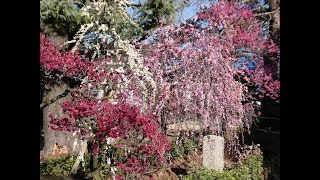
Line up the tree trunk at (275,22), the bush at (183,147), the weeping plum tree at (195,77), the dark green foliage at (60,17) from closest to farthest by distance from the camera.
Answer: the weeping plum tree at (195,77) < the dark green foliage at (60,17) < the bush at (183,147) < the tree trunk at (275,22)

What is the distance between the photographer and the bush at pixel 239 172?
559 centimetres

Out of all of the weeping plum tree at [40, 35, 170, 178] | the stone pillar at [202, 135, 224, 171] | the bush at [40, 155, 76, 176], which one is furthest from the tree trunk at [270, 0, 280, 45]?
the bush at [40, 155, 76, 176]

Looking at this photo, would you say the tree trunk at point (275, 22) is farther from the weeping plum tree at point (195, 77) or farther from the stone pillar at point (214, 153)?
the stone pillar at point (214, 153)

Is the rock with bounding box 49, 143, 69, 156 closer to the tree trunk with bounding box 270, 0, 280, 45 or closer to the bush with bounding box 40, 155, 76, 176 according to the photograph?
the bush with bounding box 40, 155, 76, 176

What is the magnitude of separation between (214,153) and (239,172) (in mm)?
538

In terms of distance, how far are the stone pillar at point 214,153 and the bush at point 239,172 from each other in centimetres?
20

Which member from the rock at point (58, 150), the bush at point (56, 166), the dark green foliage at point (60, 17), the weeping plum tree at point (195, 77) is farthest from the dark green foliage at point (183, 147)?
the dark green foliage at point (60, 17)

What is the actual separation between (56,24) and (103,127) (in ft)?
13.8

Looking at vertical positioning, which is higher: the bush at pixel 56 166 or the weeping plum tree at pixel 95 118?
the weeping plum tree at pixel 95 118
